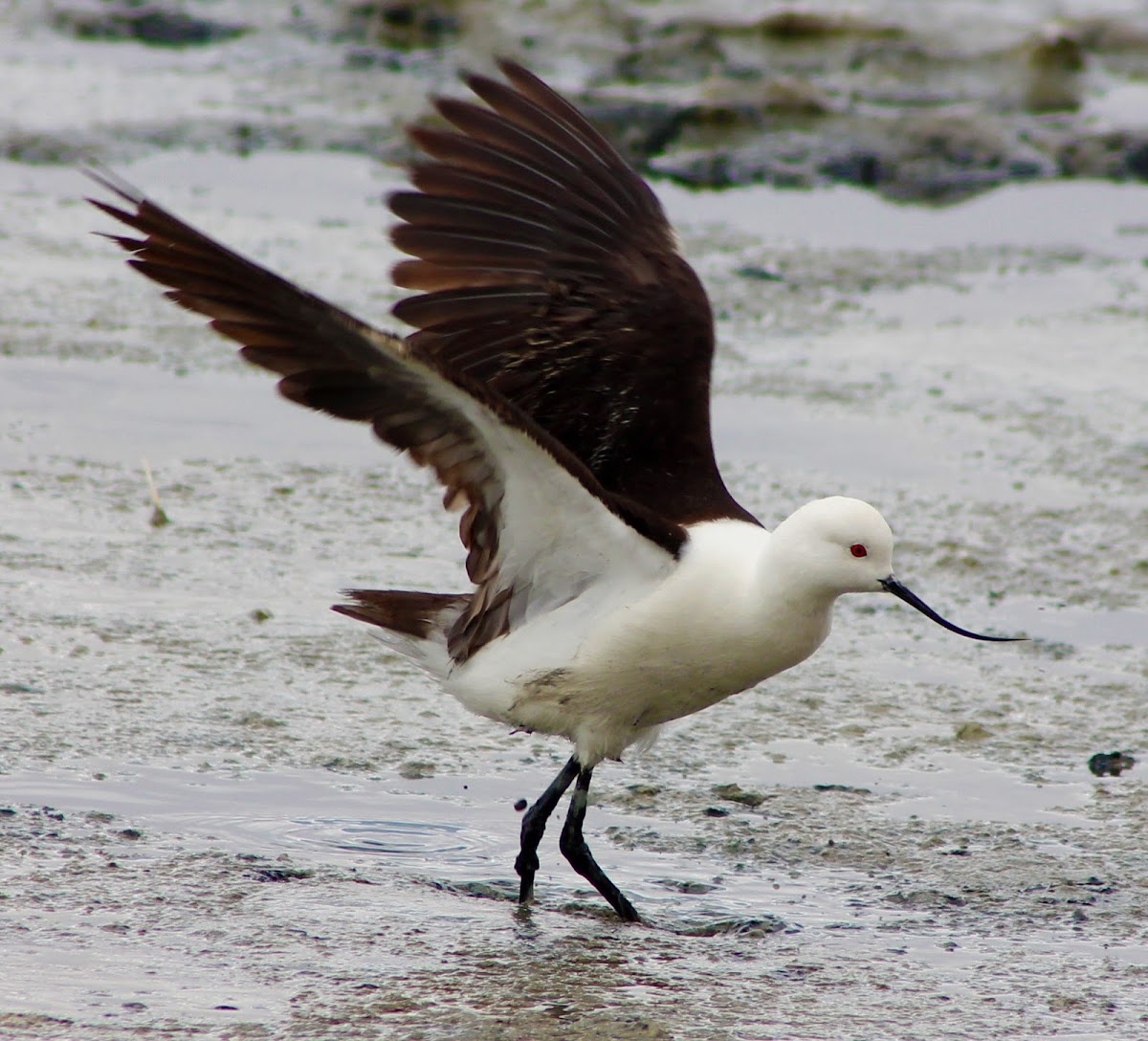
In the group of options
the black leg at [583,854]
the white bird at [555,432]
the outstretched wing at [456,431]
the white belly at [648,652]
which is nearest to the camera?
the outstretched wing at [456,431]

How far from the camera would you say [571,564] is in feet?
15.8

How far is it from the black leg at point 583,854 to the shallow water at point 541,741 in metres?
0.07

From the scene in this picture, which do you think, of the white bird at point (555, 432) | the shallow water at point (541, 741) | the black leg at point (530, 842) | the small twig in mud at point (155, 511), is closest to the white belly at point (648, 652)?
the white bird at point (555, 432)

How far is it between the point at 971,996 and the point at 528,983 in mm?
897

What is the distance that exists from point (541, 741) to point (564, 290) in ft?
4.22

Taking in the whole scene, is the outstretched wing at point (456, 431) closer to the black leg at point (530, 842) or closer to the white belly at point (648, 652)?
the white belly at point (648, 652)

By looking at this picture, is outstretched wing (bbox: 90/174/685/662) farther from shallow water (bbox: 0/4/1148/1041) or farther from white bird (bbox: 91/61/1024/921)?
shallow water (bbox: 0/4/1148/1041)

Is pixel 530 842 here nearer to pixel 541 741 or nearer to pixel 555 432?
pixel 541 741

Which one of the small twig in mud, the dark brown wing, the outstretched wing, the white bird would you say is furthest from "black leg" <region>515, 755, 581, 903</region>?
the small twig in mud

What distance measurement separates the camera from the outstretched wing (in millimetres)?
4012

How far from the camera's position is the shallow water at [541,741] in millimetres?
4098

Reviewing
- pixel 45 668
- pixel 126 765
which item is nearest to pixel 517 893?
pixel 126 765

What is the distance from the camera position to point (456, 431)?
→ 4.38 metres

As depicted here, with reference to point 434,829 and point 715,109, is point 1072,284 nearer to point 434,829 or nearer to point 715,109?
point 715,109
